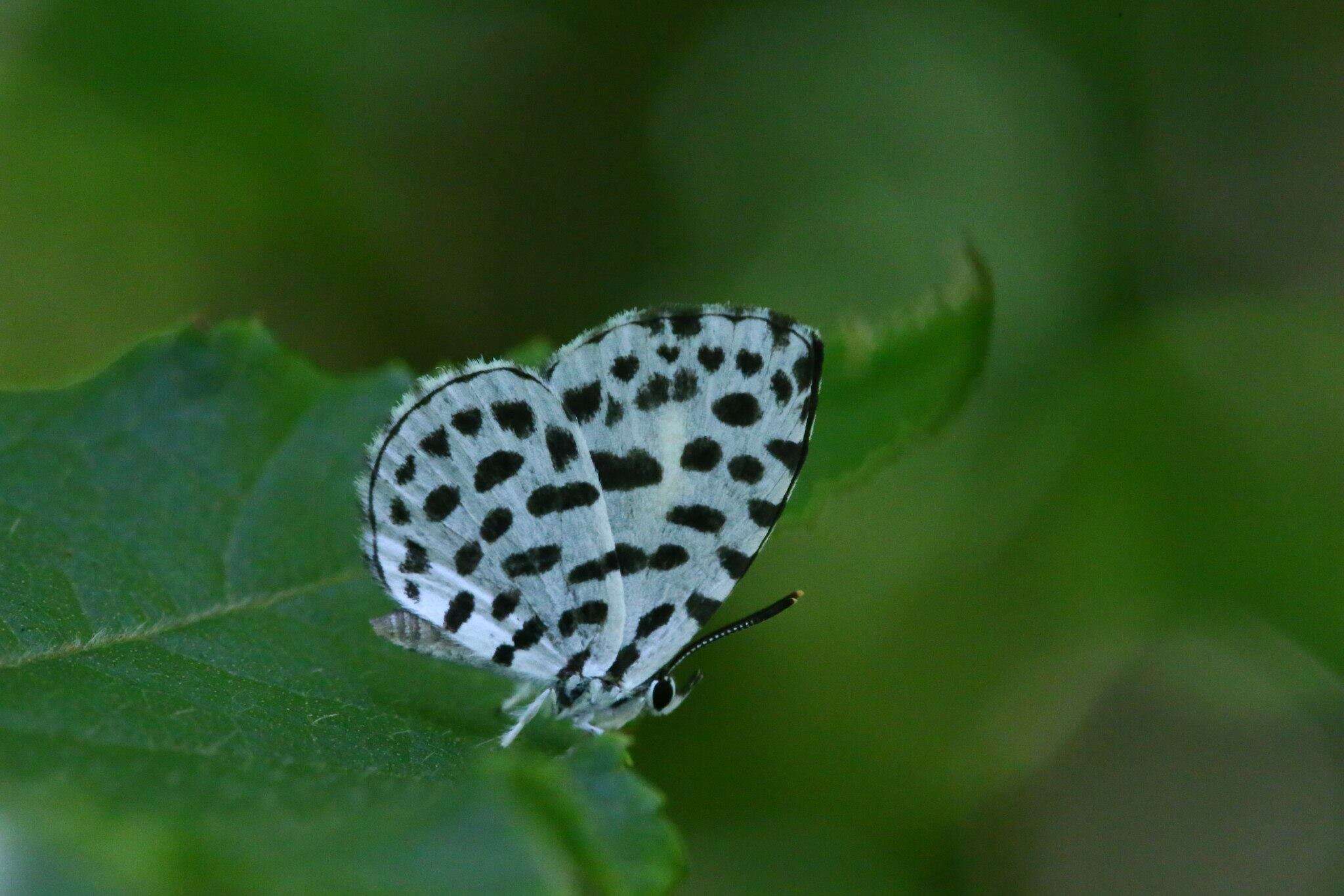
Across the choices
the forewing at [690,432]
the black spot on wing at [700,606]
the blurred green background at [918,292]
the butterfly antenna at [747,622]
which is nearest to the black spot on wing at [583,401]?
the forewing at [690,432]

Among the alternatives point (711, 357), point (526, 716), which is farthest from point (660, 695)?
point (711, 357)

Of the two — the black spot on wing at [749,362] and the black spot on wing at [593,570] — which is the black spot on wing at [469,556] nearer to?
the black spot on wing at [593,570]

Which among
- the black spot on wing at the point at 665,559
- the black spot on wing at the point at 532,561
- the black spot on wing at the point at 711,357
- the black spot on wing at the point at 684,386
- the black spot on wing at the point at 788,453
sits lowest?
the black spot on wing at the point at 665,559

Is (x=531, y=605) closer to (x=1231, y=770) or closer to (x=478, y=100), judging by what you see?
(x=1231, y=770)

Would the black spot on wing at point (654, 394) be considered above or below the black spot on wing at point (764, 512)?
above

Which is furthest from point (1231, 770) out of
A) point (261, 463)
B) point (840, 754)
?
point (261, 463)

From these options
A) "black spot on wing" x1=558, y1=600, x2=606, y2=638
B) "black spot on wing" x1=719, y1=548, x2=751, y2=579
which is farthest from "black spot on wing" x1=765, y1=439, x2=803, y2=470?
"black spot on wing" x1=558, y1=600, x2=606, y2=638

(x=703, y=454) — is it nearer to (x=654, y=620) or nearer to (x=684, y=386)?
(x=684, y=386)
